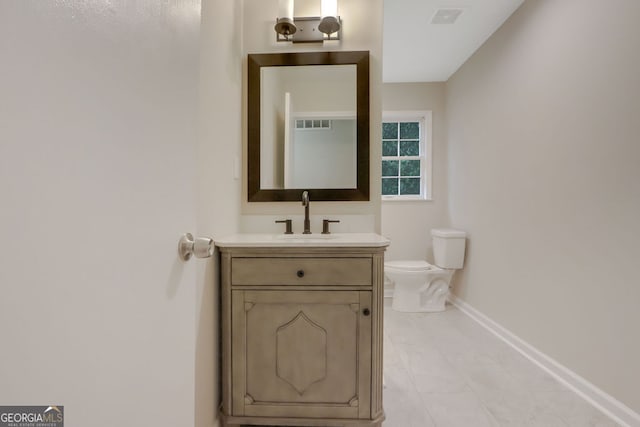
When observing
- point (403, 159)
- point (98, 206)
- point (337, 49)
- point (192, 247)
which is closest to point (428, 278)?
point (403, 159)

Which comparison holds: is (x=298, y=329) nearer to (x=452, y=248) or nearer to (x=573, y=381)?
(x=573, y=381)

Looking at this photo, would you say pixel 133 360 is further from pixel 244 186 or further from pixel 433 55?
pixel 433 55

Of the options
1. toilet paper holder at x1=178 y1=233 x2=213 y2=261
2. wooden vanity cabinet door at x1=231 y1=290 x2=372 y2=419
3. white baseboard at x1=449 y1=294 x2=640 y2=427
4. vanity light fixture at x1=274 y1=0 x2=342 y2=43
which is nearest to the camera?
toilet paper holder at x1=178 y1=233 x2=213 y2=261

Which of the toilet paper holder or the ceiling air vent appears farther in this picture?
the ceiling air vent

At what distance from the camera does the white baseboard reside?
1547 millimetres

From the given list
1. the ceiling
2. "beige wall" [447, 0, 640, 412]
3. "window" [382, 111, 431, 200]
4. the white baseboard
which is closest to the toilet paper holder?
"beige wall" [447, 0, 640, 412]

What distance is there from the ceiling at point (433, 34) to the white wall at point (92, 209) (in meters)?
2.37

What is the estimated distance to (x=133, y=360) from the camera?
493 millimetres

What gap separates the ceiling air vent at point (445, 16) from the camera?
247 cm

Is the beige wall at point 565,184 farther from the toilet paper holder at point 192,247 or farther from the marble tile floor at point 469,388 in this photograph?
the toilet paper holder at point 192,247

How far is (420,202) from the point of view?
381 cm

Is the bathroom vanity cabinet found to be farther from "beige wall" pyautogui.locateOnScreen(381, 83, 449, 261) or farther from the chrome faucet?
"beige wall" pyautogui.locateOnScreen(381, 83, 449, 261)

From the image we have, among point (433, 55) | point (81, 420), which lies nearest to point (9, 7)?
point (81, 420)

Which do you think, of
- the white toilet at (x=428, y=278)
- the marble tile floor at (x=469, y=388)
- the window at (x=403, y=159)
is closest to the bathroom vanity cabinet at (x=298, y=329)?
the marble tile floor at (x=469, y=388)
